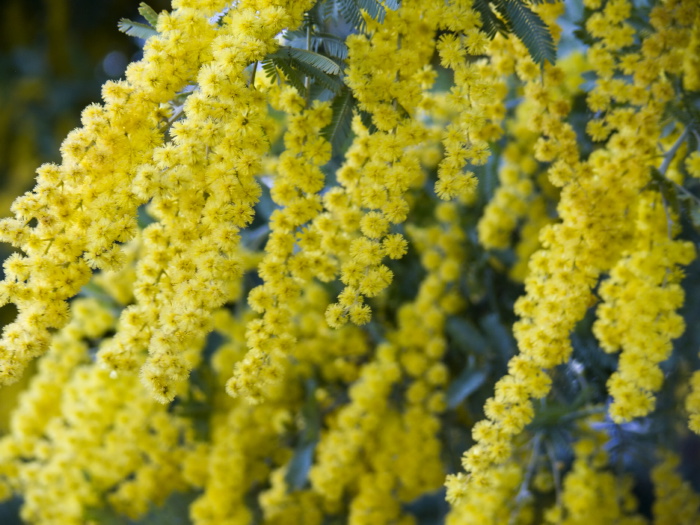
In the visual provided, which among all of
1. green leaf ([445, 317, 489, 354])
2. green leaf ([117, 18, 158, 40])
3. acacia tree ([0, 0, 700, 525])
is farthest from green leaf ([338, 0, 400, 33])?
green leaf ([445, 317, 489, 354])

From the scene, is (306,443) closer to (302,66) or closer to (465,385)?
(465,385)

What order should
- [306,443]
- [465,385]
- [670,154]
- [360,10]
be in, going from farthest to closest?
[306,443]
[465,385]
[670,154]
[360,10]

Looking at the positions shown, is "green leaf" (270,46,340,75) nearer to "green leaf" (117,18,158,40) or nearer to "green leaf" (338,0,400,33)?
"green leaf" (338,0,400,33)

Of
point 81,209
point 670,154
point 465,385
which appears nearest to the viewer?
point 81,209

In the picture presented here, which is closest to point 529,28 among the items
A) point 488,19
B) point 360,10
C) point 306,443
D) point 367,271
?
point 488,19

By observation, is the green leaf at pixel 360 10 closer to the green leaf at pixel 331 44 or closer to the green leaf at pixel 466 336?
the green leaf at pixel 331 44

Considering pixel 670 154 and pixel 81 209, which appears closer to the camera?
pixel 81 209

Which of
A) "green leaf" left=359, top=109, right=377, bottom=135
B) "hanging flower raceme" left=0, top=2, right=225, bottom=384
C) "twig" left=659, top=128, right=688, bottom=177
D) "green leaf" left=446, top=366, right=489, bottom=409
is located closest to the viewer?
"hanging flower raceme" left=0, top=2, right=225, bottom=384
